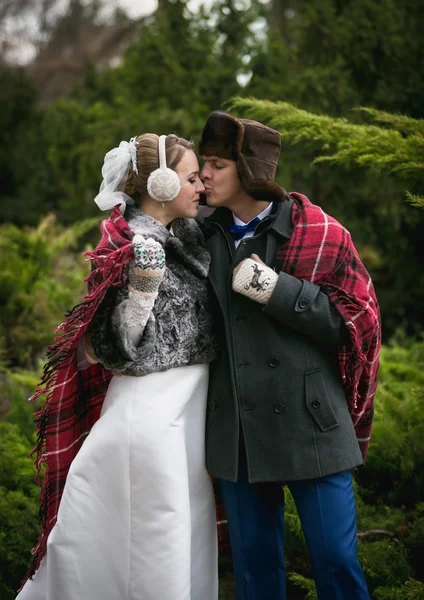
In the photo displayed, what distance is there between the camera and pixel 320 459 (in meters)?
2.45

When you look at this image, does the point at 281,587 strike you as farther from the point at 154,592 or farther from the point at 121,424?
the point at 121,424

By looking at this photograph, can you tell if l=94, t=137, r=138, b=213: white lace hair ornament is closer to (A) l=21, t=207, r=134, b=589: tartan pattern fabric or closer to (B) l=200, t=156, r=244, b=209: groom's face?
(A) l=21, t=207, r=134, b=589: tartan pattern fabric

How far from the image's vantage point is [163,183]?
8.53 feet

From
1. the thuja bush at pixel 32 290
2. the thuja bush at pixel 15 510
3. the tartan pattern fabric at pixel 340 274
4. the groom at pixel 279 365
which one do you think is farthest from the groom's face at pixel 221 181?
the thuja bush at pixel 32 290

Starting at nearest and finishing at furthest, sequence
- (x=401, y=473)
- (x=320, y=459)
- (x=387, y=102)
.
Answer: (x=320, y=459), (x=401, y=473), (x=387, y=102)

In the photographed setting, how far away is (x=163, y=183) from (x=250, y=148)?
39cm

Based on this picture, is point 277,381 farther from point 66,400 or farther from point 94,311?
point 66,400

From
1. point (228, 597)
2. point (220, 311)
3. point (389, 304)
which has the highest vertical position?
point (220, 311)

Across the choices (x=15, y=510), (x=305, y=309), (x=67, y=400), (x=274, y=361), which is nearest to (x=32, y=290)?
(x=15, y=510)

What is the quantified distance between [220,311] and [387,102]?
11.8 ft

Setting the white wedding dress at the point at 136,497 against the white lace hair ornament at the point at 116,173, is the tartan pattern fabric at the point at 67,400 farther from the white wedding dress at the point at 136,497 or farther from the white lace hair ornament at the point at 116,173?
the white wedding dress at the point at 136,497

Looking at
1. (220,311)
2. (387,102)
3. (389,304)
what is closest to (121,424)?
(220,311)

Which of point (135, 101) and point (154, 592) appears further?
point (135, 101)

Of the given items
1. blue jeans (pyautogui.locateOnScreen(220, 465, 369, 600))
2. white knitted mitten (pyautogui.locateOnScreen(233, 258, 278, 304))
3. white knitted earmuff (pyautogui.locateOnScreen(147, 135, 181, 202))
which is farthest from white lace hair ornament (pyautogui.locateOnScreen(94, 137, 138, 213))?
blue jeans (pyautogui.locateOnScreen(220, 465, 369, 600))
